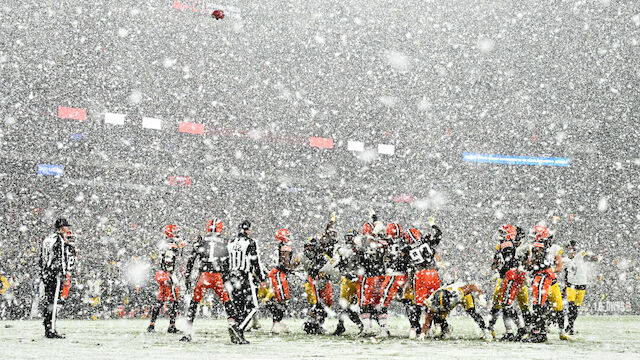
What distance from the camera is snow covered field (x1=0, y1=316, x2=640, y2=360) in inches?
373

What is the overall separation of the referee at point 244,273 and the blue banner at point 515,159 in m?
39.7

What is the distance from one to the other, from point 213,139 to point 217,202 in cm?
884

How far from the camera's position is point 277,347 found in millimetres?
10891

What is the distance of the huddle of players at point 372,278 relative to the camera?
11070mm

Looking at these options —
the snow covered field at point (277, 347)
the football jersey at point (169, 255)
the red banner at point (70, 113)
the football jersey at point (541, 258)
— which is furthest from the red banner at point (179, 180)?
the football jersey at point (541, 258)

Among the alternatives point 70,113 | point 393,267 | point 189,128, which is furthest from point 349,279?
point 189,128

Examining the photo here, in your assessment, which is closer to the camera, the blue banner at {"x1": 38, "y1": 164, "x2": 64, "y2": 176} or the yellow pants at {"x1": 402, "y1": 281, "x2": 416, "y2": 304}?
the yellow pants at {"x1": 402, "y1": 281, "x2": 416, "y2": 304}

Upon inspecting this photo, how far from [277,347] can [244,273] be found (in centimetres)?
128

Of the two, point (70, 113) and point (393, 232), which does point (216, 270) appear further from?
point (70, 113)

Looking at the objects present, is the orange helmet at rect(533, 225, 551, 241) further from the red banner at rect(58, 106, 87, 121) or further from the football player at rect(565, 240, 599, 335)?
the red banner at rect(58, 106, 87, 121)

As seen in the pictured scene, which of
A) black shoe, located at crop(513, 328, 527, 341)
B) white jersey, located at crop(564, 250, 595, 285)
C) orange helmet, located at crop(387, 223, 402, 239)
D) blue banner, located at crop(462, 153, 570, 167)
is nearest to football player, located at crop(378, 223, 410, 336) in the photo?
orange helmet, located at crop(387, 223, 402, 239)

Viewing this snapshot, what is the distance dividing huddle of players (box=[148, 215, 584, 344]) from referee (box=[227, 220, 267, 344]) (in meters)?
0.02

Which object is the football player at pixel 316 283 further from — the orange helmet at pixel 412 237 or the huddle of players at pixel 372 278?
the orange helmet at pixel 412 237

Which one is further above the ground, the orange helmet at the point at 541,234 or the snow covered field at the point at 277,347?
the orange helmet at the point at 541,234
